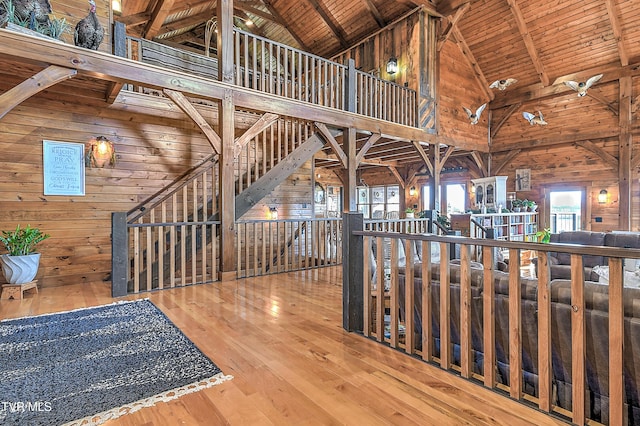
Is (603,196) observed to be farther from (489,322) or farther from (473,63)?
(489,322)

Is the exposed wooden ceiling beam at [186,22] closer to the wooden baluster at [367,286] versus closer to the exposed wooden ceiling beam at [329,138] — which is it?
the exposed wooden ceiling beam at [329,138]

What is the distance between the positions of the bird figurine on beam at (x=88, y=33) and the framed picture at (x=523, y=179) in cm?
1059

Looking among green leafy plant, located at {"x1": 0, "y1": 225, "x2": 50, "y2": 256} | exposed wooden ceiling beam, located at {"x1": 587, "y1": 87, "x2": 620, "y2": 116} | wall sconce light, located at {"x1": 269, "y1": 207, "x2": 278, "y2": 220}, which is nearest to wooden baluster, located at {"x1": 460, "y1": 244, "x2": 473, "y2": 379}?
green leafy plant, located at {"x1": 0, "y1": 225, "x2": 50, "y2": 256}

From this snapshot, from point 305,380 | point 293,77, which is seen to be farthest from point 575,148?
point 305,380

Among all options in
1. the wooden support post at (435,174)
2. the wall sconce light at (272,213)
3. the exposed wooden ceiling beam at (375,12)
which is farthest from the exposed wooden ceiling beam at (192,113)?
the exposed wooden ceiling beam at (375,12)

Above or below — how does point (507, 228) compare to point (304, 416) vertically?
above

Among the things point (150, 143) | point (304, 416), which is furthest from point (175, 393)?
point (150, 143)

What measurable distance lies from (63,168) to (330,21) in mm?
7493

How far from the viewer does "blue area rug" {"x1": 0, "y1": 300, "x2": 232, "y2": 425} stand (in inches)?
69.0

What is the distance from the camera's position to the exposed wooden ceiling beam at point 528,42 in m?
7.78

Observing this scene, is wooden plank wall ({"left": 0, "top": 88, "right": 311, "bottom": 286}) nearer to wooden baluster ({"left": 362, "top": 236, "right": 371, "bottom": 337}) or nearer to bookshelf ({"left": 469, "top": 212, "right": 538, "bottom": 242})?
wooden baluster ({"left": 362, "top": 236, "right": 371, "bottom": 337})

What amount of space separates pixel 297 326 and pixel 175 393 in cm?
126

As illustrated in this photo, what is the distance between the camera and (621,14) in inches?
282

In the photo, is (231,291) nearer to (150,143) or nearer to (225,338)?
(225,338)
